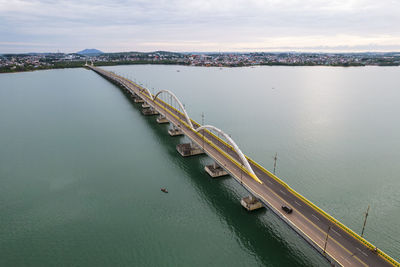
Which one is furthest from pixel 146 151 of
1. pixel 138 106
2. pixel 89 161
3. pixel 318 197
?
pixel 138 106

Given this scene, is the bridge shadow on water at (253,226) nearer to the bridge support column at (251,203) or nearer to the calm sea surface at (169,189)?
the calm sea surface at (169,189)

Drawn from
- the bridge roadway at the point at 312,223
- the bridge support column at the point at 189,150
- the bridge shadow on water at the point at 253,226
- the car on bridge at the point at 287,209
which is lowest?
the bridge shadow on water at the point at 253,226

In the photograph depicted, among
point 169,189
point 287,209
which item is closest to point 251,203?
point 287,209

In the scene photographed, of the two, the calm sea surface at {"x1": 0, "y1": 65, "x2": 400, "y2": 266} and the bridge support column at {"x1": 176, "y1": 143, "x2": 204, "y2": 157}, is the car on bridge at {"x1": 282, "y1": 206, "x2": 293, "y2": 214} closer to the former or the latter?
the calm sea surface at {"x1": 0, "y1": 65, "x2": 400, "y2": 266}

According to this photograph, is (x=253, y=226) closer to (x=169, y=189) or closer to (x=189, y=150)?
(x=169, y=189)

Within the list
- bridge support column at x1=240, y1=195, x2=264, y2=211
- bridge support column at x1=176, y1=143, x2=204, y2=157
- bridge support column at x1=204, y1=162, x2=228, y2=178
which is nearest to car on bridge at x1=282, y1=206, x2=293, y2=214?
bridge support column at x1=240, y1=195, x2=264, y2=211

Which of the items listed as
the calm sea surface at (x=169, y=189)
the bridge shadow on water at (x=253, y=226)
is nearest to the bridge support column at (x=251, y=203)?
the bridge shadow on water at (x=253, y=226)
